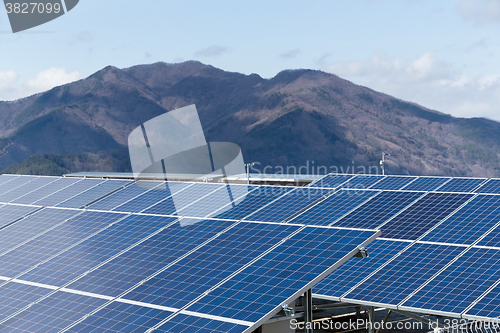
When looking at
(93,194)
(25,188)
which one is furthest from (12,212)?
(25,188)

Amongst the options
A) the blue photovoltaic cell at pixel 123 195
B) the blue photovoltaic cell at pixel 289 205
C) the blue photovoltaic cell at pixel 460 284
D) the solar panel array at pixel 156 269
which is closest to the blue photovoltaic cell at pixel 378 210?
the blue photovoltaic cell at pixel 289 205

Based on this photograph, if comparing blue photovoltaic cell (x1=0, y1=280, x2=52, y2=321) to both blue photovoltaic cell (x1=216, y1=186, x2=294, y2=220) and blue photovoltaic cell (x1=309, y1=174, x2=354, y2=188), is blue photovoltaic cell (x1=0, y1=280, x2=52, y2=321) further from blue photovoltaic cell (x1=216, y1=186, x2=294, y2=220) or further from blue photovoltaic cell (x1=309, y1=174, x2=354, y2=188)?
blue photovoltaic cell (x1=309, y1=174, x2=354, y2=188)

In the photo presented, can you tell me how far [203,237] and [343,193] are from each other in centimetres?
1622

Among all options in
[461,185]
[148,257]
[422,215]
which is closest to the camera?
[148,257]

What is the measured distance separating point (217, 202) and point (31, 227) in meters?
7.70

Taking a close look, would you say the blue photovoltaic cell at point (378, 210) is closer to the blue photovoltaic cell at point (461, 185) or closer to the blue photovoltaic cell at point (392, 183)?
the blue photovoltaic cell at point (461, 185)

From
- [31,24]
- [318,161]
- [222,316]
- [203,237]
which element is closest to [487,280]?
[203,237]

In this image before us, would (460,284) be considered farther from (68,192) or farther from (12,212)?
(68,192)

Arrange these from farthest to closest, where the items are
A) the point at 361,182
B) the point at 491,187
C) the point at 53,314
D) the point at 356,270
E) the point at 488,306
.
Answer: the point at 361,182 < the point at 491,187 < the point at 356,270 < the point at 488,306 < the point at 53,314

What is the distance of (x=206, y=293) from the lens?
483 inches

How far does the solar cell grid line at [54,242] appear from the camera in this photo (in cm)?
1609

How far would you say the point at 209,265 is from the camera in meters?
13.5

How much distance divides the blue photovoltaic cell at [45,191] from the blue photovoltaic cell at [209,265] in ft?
54.8

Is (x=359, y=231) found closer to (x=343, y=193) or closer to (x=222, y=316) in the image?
(x=222, y=316)
